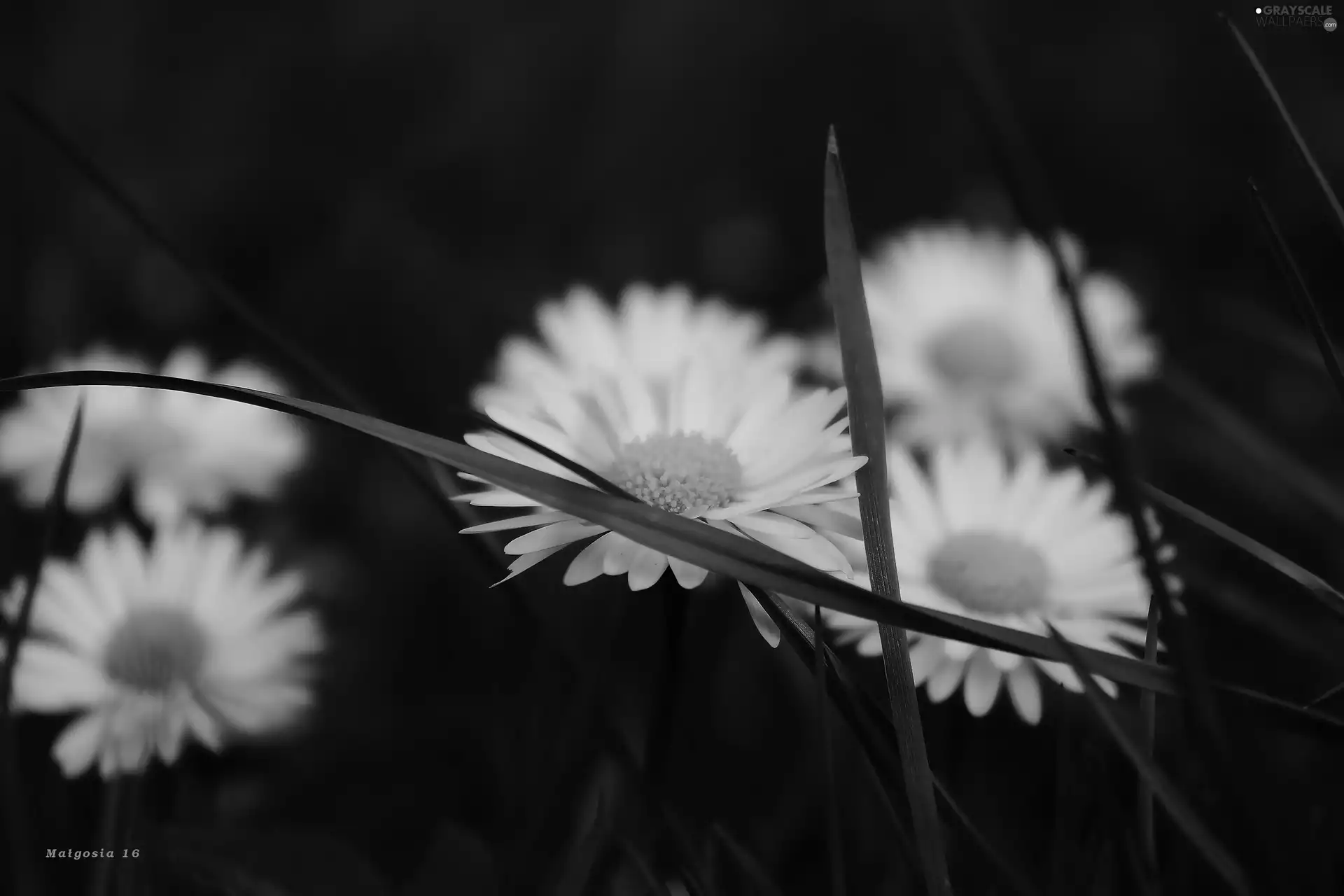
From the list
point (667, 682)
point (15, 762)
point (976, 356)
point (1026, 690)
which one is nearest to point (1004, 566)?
point (1026, 690)

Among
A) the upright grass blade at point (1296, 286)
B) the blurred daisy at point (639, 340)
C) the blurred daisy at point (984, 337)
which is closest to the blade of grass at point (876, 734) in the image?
the upright grass blade at point (1296, 286)

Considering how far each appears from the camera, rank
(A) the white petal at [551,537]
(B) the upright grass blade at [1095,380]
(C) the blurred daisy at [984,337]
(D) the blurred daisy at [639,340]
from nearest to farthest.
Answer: (B) the upright grass blade at [1095,380]
(A) the white petal at [551,537]
(D) the blurred daisy at [639,340]
(C) the blurred daisy at [984,337]

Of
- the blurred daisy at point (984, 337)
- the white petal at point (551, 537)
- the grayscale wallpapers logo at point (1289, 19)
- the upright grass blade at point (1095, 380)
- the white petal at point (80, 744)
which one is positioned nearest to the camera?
the upright grass blade at point (1095, 380)

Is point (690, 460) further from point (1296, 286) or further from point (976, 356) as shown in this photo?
point (976, 356)

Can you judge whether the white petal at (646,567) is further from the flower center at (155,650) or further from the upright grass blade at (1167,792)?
the flower center at (155,650)

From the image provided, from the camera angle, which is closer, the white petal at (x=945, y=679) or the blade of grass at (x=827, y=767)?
the blade of grass at (x=827, y=767)

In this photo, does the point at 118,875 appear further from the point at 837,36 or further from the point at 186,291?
the point at 837,36

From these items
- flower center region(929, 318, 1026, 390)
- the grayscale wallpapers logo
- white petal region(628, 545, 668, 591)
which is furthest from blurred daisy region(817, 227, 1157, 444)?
white petal region(628, 545, 668, 591)

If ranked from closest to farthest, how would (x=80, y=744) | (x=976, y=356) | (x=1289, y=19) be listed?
(x=80, y=744) → (x=1289, y=19) → (x=976, y=356)
